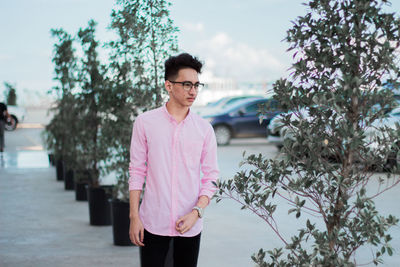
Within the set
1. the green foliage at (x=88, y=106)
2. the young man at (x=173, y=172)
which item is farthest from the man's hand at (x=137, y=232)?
the green foliage at (x=88, y=106)

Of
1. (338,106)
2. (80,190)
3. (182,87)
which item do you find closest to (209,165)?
(182,87)

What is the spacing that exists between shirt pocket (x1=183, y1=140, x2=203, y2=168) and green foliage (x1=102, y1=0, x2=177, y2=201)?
2979mm

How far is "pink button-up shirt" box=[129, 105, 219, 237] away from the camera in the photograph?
2.81 metres

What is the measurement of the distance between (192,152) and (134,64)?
340 centimetres

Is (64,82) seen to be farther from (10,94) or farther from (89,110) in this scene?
(10,94)

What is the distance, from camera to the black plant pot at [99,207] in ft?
24.8

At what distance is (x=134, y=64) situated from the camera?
19.9 ft

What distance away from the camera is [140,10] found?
18.5 feet

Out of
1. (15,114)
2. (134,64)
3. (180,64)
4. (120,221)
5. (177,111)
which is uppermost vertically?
(134,64)

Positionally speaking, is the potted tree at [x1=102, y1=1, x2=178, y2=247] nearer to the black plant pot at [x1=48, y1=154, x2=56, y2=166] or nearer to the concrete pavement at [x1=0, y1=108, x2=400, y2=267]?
the concrete pavement at [x1=0, y1=108, x2=400, y2=267]

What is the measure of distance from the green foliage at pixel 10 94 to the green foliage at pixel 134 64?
3006cm

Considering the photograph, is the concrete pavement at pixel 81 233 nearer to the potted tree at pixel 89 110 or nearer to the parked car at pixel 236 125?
the potted tree at pixel 89 110

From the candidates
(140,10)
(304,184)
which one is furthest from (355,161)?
(140,10)

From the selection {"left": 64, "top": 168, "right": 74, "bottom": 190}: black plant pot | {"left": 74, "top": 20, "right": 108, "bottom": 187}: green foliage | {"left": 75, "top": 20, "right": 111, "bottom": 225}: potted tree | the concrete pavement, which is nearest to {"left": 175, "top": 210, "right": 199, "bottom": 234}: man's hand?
the concrete pavement
